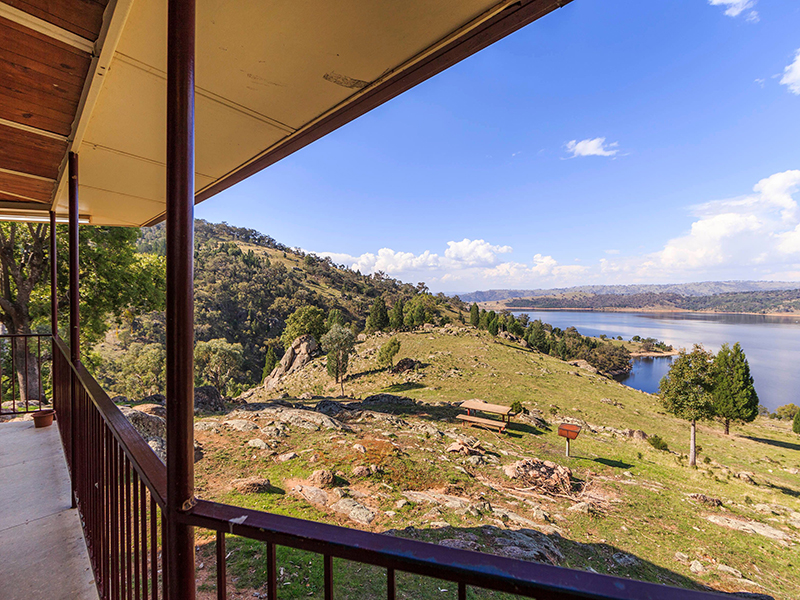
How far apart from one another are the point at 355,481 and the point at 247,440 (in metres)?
2.97

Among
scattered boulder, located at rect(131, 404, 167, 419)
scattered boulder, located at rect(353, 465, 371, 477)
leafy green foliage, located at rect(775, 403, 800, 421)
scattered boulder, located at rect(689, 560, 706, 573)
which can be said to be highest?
scattered boulder, located at rect(131, 404, 167, 419)

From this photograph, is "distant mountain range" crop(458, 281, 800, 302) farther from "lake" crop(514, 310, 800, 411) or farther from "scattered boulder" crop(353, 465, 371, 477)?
"scattered boulder" crop(353, 465, 371, 477)

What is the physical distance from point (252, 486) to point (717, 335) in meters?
101

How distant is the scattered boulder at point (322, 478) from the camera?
20.8ft

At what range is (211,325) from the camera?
3819cm

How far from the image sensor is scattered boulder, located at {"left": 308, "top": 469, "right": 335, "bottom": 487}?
20.8ft

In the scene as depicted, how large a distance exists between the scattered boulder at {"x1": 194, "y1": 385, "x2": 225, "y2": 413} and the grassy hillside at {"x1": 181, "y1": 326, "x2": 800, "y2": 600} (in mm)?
2015

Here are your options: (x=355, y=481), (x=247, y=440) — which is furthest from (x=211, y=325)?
(x=355, y=481)

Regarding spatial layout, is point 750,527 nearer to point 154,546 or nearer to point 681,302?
point 154,546

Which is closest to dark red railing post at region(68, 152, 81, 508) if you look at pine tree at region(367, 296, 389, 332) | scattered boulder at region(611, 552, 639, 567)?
scattered boulder at region(611, 552, 639, 567)

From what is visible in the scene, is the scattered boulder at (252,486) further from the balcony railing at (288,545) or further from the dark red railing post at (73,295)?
the balcony railing at (288,545)

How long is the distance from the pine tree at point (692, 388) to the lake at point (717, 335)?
2175cm

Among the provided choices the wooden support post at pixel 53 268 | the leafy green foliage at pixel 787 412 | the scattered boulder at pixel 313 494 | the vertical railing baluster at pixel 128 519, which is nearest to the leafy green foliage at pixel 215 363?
the scattered boulder at pixel 313 494

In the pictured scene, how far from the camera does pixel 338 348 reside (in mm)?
20469
